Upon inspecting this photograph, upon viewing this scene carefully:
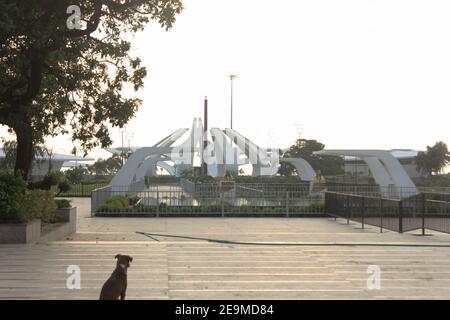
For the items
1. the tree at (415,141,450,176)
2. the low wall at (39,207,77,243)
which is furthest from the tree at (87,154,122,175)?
the low wall at (39,207,77,243)

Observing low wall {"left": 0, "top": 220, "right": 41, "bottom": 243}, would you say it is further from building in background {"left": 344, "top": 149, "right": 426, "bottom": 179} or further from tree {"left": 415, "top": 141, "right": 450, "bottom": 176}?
building in background {"left": 344, "top": 149, "right": 426, "bottom": 179}

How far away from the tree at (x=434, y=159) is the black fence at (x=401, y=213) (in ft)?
260

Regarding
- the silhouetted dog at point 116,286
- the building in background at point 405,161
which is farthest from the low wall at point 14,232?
the building in background at point 405,161

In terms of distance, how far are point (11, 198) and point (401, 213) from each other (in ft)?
34.8

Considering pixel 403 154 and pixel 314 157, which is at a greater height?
pixel 403 154

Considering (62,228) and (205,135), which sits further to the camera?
(205,135)

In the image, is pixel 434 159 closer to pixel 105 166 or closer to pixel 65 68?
pixel 105 166

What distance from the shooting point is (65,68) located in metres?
16.3

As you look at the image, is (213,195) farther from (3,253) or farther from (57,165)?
(57,165)

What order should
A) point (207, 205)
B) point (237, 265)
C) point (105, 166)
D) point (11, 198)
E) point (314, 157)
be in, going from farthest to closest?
point (105, 166) → point (314, 157) → point (207, 205) → point (11, 198) → point (237, 265)

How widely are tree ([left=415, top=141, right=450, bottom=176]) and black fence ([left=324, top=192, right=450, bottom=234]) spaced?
7940 centimetres

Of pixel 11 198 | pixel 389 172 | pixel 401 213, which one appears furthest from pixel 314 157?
pixel 11 198

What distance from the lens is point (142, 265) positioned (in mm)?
10602
